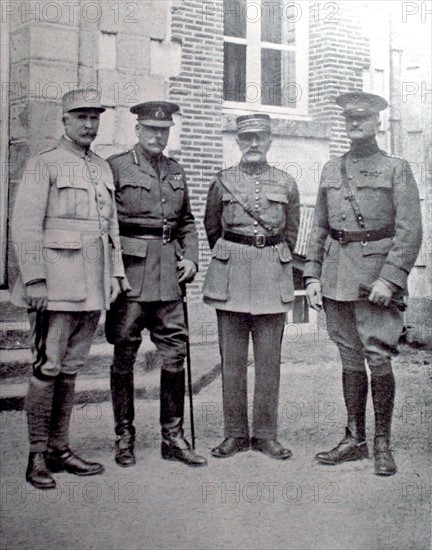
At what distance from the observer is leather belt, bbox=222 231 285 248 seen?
3.02 metres

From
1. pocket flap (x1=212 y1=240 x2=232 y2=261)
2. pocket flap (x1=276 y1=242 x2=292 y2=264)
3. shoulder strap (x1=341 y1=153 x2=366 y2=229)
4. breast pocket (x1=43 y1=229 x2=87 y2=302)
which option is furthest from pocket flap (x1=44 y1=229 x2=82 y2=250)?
shoulder strap (x1=341 y1=153 x2=366 y2=229)

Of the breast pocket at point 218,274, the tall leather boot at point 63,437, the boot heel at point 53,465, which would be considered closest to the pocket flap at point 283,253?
the breast pocket at point 218,274

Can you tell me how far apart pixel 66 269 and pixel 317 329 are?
106 cm

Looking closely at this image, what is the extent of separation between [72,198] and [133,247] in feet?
1.09

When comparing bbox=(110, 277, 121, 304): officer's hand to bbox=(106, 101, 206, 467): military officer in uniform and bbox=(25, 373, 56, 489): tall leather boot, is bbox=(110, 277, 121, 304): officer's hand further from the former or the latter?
bbox=(25, 373, 56, 489): tall leather boot

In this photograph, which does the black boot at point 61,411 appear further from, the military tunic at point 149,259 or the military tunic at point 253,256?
the military tunic at point 253,256

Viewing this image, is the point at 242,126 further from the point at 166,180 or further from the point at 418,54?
the point at 418,54

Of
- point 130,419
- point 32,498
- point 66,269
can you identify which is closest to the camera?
point 32,498

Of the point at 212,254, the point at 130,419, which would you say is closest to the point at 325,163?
the point at 212,254

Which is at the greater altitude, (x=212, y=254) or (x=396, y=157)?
(x=396, y=157)

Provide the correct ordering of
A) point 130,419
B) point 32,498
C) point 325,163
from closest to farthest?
point 32,498 < point 130,419 < point 325,163

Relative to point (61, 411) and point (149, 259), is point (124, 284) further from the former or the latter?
point (61, 411)

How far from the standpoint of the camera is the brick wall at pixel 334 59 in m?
2.90

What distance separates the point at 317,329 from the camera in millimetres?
3055
